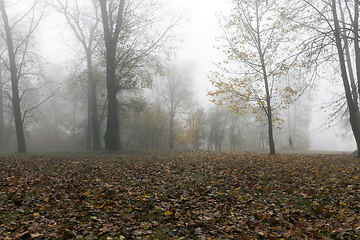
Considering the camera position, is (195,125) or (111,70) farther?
(195,125)

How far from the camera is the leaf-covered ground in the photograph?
3.68 metres

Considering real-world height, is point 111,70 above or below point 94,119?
above

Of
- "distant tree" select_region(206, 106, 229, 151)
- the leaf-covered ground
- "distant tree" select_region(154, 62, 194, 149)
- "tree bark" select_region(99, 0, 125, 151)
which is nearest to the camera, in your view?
the leaf-covered ground

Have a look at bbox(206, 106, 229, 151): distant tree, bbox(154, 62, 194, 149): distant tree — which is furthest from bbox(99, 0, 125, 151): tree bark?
bbox(206, 106, 229, 151): distant tree

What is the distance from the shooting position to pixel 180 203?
4.92 metres

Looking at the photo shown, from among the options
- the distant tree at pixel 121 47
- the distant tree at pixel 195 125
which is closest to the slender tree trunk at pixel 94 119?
the distant tree at pixel 121 47

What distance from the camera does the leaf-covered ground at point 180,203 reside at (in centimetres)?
368

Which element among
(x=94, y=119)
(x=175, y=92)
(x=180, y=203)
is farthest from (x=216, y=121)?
(x=180, y=203)

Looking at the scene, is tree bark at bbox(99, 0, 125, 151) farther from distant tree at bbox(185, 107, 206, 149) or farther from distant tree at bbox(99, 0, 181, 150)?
distant tree at bbox(185, 107, 206, 149)

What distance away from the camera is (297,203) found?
15.9ft

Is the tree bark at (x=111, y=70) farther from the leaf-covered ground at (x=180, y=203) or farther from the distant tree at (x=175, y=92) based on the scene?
the distant tree at (x=175, y=92)

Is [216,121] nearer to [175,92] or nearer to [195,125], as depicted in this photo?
[195,125]

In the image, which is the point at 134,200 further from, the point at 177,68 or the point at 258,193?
the point at 177,68

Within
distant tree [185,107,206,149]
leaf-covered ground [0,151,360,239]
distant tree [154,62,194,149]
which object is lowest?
leaf-covered ground [0,151,360,239]
